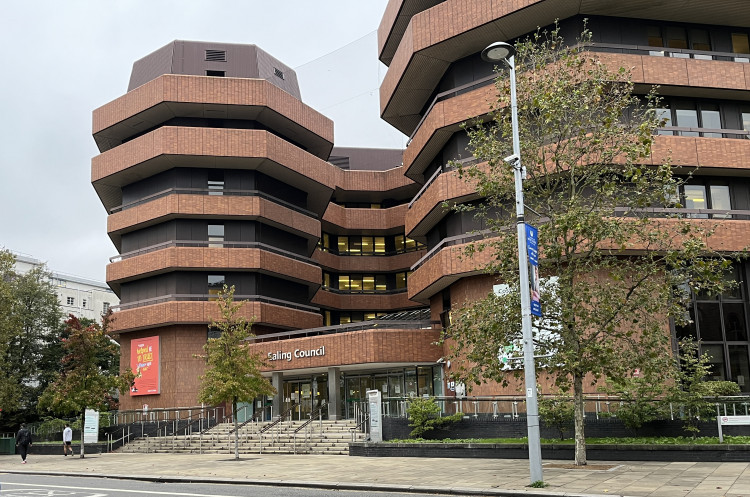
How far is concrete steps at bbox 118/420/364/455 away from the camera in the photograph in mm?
31016

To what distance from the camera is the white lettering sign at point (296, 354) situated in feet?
126

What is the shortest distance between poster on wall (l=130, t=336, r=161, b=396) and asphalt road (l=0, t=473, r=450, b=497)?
22.7 metres

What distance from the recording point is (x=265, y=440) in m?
34.2

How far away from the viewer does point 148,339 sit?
45375 mm

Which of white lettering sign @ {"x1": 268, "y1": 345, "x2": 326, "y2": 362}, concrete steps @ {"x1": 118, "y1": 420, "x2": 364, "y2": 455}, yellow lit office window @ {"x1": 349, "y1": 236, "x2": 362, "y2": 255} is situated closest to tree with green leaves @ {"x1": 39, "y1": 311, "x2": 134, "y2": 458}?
concrete steps @ {"x1": 118, "y1": 420, "x2": 364, "y2": 455}

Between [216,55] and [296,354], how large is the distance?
22535 mm

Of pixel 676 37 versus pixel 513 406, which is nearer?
pixel 513 406

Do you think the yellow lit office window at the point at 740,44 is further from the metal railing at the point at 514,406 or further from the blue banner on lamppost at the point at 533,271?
the blue banner on lamppost at the point at 533,271

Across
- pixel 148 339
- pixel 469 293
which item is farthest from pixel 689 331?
pixel 148 339

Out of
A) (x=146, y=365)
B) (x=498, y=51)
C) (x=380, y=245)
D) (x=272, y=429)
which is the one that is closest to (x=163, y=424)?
(x=146, y=365)

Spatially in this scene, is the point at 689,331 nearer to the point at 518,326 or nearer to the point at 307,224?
the point at 518,326

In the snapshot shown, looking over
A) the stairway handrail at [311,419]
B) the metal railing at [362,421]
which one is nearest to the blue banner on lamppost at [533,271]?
the metal railing at [362,421]

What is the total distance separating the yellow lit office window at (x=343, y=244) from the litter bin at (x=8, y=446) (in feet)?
93.9

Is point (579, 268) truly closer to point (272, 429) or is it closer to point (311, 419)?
point (311, 419)
